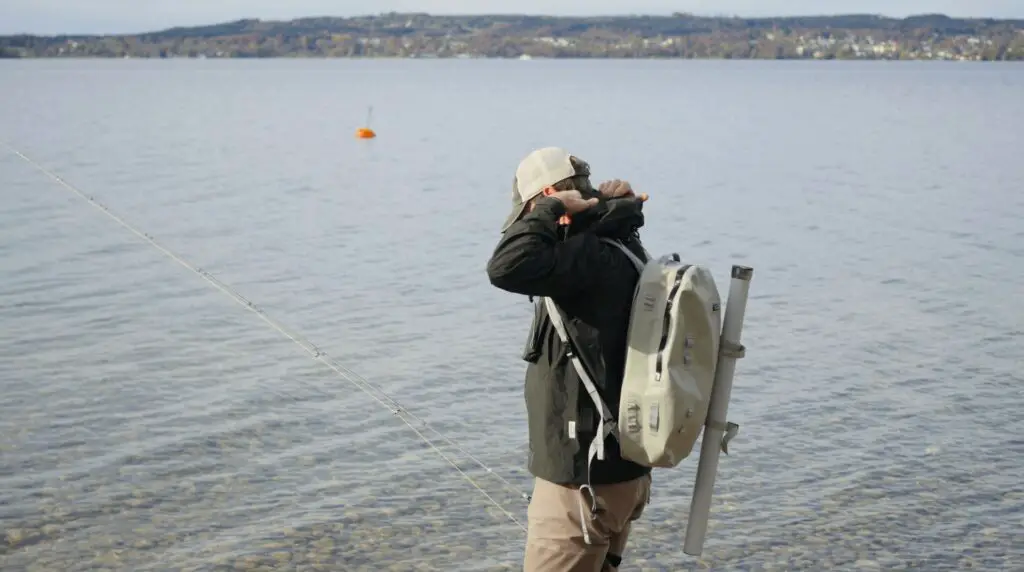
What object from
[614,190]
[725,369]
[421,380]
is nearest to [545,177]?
[614,190]

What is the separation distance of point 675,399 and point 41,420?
328 inches

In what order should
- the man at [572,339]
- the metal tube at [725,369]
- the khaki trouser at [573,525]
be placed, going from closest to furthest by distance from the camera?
the man at [572,339] < the khaki trouser at [573,525] < the metal tube at [725,369]

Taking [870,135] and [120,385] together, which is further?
[870,135]

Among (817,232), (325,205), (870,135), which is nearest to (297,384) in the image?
(817,232)

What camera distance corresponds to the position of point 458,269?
21125mm

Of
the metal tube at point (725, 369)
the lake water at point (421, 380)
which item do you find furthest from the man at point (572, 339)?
the lake water at point (421, 380)

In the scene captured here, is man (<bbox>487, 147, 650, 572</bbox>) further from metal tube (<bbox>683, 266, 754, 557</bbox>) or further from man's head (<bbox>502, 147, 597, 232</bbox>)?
metal tube (<bbox>683, 266, 754, 557</bbox>)

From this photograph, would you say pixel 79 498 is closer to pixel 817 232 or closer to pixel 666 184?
pixel 817 232

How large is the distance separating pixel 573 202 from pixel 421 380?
8462mm

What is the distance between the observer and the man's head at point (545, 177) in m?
4.85

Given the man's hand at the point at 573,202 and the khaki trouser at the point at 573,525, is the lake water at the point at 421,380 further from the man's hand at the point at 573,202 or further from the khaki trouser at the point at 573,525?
the man's hand at the point at 573,202

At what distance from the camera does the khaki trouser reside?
4914mm

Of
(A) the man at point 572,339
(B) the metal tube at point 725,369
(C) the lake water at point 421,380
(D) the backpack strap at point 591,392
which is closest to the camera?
(A) the man at point 572,339

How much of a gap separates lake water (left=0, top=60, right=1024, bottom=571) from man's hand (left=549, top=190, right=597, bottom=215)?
407cm
